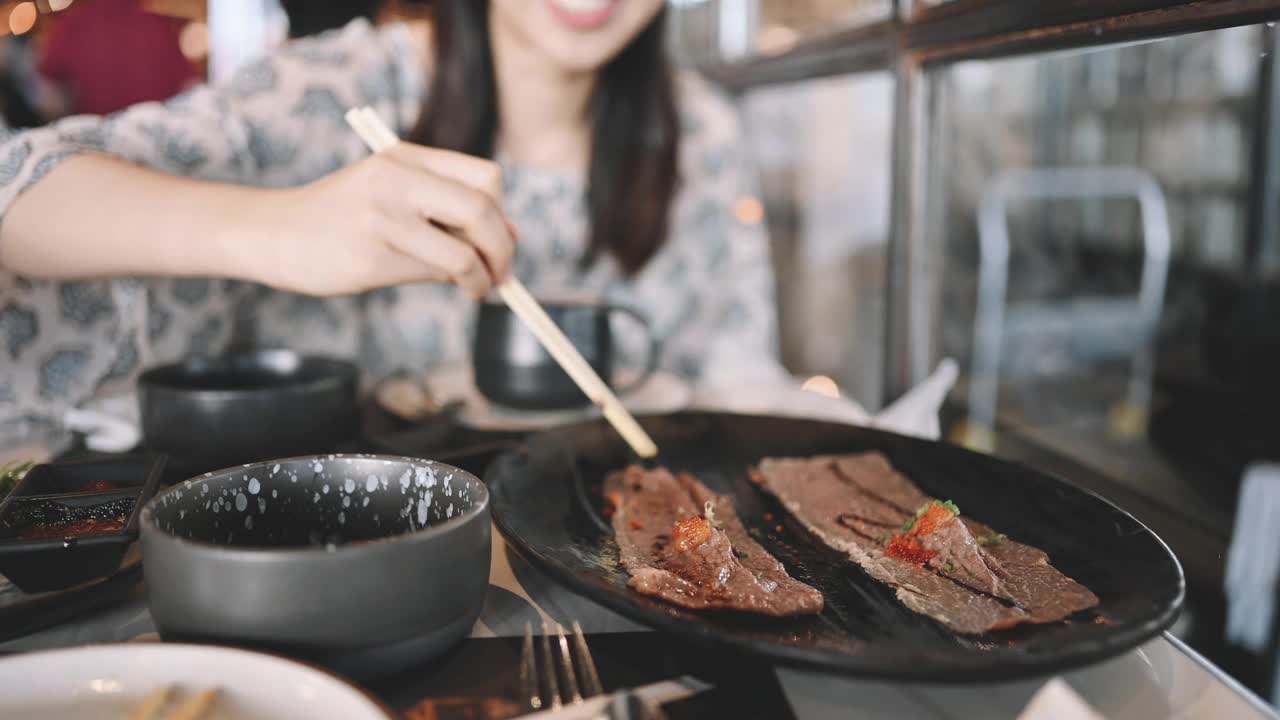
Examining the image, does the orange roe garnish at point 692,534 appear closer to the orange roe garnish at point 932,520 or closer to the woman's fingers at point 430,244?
the orange roe garnish at point 932,520

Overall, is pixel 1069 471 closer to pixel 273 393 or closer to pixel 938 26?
pixel 938 26

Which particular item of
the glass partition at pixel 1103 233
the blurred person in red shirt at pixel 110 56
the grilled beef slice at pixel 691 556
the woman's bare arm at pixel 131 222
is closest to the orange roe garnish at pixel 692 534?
the grilled beef slice at pixel 691 556

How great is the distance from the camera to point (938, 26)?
112 centimetres

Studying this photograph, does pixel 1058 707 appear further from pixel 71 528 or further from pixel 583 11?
pixel 583 11

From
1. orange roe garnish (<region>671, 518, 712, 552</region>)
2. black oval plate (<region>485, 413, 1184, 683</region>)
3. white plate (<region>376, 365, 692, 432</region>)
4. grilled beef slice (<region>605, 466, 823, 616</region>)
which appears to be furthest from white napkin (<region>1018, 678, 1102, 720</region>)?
white plate (<region>376, 365, 692, 432</region>)

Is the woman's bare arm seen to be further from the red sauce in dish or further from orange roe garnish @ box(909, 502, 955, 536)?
orange roe garnish @ box(909, 502, 955, 536)

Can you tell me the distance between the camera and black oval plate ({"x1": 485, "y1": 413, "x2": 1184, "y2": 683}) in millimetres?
521

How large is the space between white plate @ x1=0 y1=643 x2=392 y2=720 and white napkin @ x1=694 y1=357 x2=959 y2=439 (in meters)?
0.72

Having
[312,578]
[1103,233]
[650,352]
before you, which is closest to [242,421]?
[312,578]

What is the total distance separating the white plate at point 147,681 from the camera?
0.46m

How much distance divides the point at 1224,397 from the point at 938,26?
1854 mm

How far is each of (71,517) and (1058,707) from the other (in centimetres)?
71

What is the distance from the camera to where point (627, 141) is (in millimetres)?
1863

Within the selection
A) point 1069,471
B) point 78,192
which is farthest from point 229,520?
point 1069,471
